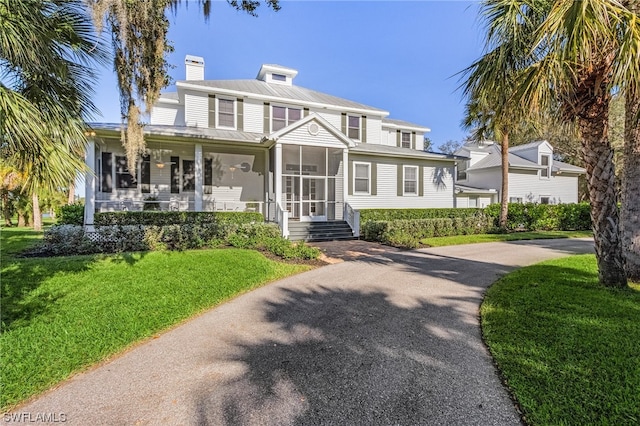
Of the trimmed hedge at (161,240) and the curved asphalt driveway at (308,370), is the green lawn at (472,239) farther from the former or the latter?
the curved asphalt driveway at (308,370)

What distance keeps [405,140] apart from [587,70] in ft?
57.1

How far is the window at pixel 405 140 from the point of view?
2198 centimetres

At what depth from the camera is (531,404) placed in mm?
2551

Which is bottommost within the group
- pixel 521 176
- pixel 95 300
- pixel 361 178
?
pixel 95 300

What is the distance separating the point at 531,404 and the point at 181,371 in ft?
10.9

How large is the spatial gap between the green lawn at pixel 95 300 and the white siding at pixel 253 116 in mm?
9441

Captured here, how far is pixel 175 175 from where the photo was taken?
45.9ft

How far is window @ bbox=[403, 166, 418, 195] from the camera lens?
17.4 meters

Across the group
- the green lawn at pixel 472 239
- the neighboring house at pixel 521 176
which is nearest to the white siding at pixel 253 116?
the green lawn at pixel 472 239

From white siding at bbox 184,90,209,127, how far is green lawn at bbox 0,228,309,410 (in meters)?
9.07

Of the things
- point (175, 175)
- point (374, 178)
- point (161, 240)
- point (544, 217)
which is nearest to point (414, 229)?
point (374, 178)

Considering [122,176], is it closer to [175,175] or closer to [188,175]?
[175,175]

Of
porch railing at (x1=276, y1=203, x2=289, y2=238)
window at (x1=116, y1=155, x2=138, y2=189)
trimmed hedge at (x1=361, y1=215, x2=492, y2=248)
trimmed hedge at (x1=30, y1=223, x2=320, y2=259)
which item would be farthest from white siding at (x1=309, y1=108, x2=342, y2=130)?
window at (x1=116, y1=155, x2=138, y2=189)

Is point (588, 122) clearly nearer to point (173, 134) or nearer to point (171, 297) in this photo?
point (171, 297)
